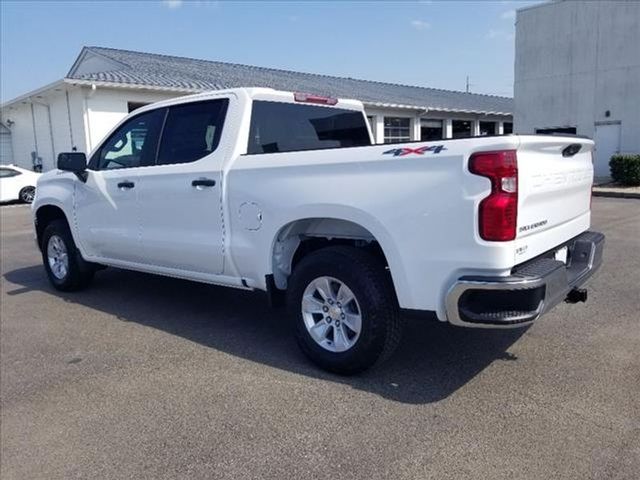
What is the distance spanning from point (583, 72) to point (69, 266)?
22.6 meters

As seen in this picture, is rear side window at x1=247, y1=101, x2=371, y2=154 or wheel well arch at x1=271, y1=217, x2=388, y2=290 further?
rear side window at x1=247, y1=101, x2=371, y2=154

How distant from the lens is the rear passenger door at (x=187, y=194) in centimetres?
453

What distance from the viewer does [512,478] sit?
8.71 ft

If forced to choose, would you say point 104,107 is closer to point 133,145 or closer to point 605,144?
point 133,145

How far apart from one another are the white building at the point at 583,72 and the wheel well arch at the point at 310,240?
70.7 feet

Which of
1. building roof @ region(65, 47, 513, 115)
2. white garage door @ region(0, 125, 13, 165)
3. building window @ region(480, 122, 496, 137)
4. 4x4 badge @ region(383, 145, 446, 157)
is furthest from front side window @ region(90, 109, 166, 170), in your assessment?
building window @ region(480, 122, 496, 137)

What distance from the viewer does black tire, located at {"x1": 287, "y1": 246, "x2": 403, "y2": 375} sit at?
3.63 meters

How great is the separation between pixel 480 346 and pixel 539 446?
4.79ft

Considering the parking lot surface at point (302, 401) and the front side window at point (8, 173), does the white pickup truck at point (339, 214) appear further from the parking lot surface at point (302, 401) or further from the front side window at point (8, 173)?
the front side window at point (8, 173)

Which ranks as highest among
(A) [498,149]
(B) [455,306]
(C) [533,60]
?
(C) [533,60]

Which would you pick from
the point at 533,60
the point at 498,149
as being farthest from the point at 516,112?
the point at 498,149

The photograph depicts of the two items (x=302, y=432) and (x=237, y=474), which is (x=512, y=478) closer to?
(x=302, y=432)

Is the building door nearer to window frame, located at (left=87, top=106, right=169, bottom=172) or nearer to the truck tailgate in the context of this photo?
the truck tailgate

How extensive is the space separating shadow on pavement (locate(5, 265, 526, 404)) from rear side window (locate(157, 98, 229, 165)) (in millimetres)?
1548
